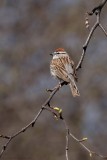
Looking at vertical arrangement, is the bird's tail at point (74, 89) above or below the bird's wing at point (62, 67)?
below

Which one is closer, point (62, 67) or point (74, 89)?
point (74, 89)

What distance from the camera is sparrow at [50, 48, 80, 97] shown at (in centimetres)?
677

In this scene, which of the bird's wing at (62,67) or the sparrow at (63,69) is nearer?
the sparrow at (63,69)

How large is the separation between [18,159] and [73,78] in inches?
397

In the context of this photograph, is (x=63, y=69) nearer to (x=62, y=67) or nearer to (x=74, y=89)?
(x=62, y=67)

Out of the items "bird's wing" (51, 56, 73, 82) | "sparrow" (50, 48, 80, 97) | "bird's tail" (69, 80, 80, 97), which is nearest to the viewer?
"bird's tail" (69, 80, 80, 97)

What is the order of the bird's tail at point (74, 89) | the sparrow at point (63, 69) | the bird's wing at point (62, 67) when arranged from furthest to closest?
the bird's wing at point (62, 67) → the sparrow at point (63, 69) → the bird's tail at point (74, 89)

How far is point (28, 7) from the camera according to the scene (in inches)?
736

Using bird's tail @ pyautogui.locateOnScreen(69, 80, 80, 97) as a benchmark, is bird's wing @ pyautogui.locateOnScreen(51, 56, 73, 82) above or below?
above

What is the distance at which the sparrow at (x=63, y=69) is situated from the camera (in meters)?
6.77

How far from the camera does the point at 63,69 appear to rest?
723 cm

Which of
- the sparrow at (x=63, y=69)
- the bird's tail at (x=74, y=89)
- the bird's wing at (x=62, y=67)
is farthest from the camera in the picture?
the bird's wing at (x=62, y=67)

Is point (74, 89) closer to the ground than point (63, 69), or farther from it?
closer to the ground

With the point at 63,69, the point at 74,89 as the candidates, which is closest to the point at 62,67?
the point at 63,69
